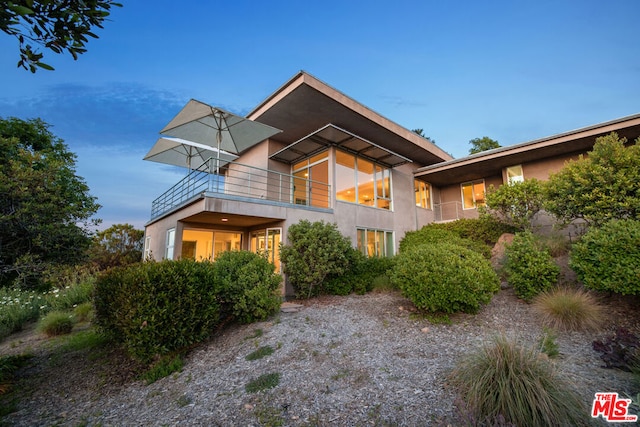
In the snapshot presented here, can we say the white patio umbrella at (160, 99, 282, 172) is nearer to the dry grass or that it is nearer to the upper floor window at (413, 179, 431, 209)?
the dry grass

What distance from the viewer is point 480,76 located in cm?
1377

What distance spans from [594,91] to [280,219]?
1696 cm

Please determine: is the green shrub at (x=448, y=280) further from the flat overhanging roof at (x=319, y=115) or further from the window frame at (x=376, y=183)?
the flat overhanging roof at (x=319, y=115)

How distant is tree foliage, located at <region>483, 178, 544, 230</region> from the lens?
34.4ft

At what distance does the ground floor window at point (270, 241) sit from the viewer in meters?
A: 10.2

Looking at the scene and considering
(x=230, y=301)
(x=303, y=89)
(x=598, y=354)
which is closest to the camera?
(x=598, y=354)

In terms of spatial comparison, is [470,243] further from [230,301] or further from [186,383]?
[186,383]

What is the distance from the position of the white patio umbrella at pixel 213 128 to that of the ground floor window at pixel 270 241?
3291mm

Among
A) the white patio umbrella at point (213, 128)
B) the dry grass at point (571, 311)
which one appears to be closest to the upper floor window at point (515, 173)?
the dry grass at point (571, 311)

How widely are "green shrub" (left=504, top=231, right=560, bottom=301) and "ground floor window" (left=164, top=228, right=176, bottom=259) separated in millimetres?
10622

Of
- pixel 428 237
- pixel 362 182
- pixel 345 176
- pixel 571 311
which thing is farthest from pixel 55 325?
pixel 428 237

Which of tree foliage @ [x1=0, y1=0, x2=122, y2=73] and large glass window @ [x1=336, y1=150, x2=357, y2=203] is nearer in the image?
tree foliage @ [x1=0, y1=0, x2=122, y2=73]

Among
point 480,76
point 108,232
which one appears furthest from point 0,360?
point 480,76

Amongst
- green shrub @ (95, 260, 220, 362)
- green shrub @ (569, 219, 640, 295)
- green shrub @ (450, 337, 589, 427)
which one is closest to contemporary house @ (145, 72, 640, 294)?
green shrub @ (95, 260, 220, 362)
